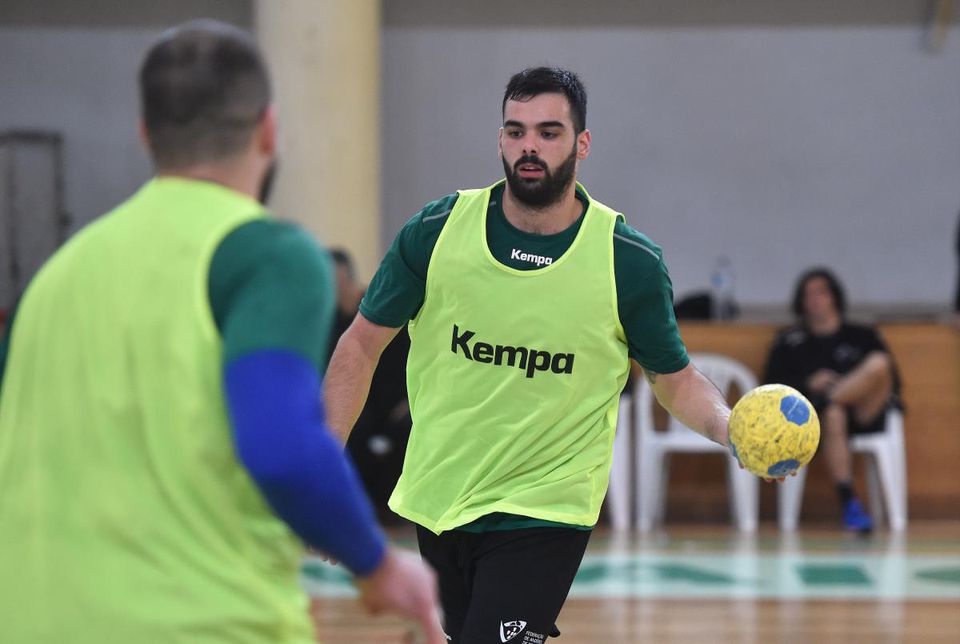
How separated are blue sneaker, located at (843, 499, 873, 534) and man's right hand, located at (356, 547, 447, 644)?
7.88m

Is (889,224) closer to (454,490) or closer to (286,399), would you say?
(454,490)

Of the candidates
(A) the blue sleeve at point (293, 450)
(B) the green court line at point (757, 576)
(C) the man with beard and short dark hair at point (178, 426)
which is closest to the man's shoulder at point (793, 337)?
(B) the green court line at point (757, 576)

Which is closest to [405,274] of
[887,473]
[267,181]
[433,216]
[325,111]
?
[433,216]

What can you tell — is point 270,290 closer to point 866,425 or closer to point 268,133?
point 268,133

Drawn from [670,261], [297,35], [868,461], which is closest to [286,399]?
[868,461]

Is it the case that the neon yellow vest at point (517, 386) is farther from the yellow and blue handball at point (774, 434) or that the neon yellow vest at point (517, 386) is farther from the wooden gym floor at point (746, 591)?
the wooden gym floor at point (746, 591)

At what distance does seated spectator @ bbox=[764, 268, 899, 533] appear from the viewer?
9664 mm

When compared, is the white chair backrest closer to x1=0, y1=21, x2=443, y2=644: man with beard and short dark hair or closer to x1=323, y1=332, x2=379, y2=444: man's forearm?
x1=323, y1=332, x2=379, y2=444: man's forearm

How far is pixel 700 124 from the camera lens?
14.2 meters

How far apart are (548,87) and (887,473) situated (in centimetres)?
667

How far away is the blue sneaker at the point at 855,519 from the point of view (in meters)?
9.43

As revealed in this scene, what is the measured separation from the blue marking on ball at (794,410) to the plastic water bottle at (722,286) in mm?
8891

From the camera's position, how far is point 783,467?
137 inches

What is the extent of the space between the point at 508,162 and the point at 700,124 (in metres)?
10.6
